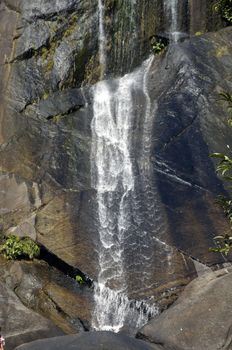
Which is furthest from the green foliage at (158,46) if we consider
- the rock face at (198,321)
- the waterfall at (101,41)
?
the rock face at (198,321)

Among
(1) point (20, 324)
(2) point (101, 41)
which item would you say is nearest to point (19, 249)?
(1) point (20, 324)

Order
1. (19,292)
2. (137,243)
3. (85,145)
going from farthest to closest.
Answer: (85,145), (137,243), (19,292)

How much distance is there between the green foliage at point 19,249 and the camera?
1877 cm

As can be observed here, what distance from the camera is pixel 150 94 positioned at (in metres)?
20.9

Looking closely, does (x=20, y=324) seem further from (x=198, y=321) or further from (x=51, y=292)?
(x=198, y=321)

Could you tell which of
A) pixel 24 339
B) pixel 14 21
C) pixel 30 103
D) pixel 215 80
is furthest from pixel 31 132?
pixel 24 339

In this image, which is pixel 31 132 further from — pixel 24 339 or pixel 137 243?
pixel 24 339

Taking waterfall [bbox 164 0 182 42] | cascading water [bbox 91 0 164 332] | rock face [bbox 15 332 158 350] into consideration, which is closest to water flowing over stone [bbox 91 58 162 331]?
cascading water [bbox 91 0 164 332]

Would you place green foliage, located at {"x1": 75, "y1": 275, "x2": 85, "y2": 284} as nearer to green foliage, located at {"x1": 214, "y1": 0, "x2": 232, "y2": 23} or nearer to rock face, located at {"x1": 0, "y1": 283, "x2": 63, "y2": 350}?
rock face, located at {"x1": 0, "y1": 283, "x2": 63, "y2": 350}

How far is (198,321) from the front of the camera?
1506cm

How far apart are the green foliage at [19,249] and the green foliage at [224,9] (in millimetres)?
10850

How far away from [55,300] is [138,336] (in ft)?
10.9

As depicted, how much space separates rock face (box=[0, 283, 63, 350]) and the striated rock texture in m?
2.68

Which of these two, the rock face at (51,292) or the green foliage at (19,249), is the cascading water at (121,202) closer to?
the rock face at (51,292)
